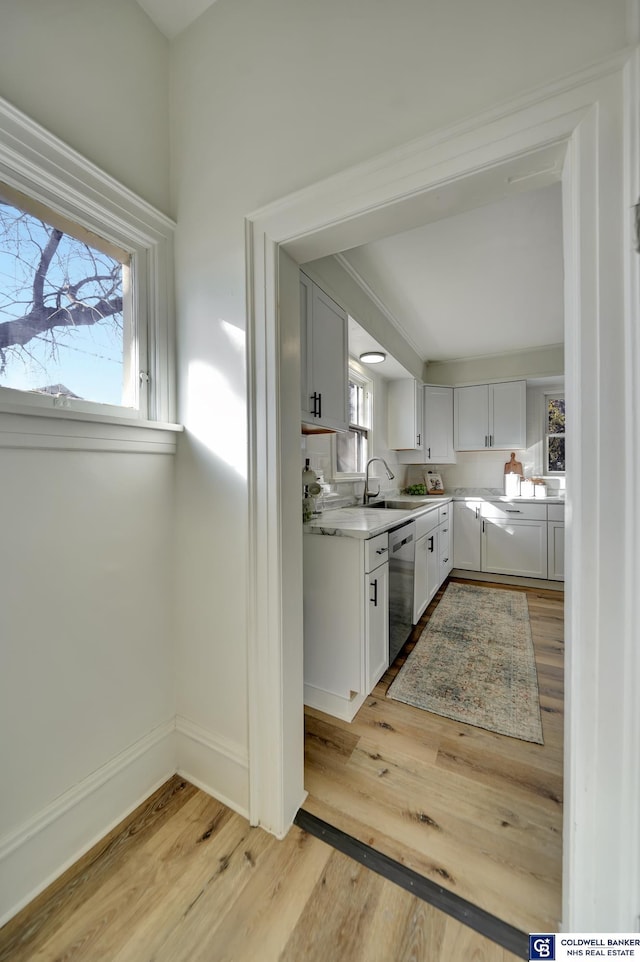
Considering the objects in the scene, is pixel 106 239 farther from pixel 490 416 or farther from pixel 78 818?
pixel 490 416

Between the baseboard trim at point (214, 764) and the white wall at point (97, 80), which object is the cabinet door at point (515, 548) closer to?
the baseboard trim at point (214, 764)

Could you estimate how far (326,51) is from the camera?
1113 millimetres

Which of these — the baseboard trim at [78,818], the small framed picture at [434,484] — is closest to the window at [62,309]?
the baseboard trim at [78,818]

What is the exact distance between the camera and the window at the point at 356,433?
10.5 feet

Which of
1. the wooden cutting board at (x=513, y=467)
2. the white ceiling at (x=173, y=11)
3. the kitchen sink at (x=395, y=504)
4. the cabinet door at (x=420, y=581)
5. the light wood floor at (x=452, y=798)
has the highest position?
the white ceiling at (x=173, y=11)

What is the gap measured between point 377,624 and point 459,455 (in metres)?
3.40

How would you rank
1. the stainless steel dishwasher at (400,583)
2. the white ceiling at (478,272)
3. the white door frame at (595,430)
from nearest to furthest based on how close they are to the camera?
the white door frame at (595,430)
the white ceiling at (478,272)
the stainless steel dishwasher at (400,583)

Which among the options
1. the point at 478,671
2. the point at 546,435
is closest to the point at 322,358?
the point at 478,671

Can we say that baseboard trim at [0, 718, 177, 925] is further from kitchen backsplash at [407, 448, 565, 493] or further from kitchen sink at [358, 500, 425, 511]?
kitchen backsplash at [407, 448, 565, 493]

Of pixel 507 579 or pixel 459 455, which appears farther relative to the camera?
pixel 459 455

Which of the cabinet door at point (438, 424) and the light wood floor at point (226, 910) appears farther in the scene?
the cabinet door at point (438, 424)

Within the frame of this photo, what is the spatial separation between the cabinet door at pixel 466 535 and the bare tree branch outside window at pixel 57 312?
3.89m

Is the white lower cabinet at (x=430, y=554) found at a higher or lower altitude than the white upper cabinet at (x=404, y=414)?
lower

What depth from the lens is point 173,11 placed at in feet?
4.52
